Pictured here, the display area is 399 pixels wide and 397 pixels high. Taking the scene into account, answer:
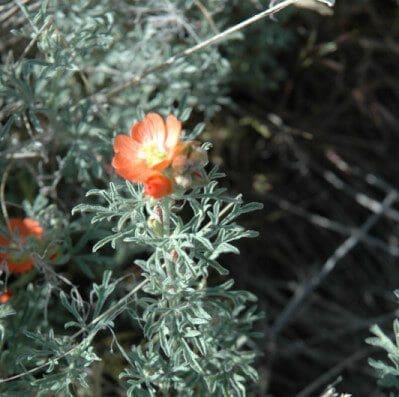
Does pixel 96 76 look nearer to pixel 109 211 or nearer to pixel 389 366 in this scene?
pixel 109 211

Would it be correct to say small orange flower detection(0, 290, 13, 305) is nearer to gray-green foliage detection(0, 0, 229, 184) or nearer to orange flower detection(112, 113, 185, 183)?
gray-green foliage detection(0, 0, 229, 184)

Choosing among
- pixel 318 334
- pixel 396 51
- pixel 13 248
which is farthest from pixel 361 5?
pixel 13 248

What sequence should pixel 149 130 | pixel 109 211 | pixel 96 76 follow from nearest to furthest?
pixel 109 211
pixel 149 130
pixel 96 76

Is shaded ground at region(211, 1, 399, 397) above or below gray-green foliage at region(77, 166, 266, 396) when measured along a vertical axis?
below

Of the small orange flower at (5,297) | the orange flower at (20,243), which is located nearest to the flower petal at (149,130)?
the orange flower at (20,243)

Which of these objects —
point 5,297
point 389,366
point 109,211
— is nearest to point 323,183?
point 389,366

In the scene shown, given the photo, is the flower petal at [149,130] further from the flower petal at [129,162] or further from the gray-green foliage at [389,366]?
the gray-green foliage at [389,366]

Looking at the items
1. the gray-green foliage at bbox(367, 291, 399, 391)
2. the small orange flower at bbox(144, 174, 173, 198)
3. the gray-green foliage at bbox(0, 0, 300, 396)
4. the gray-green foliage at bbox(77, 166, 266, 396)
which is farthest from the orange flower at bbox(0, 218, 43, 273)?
the gray-green foliage at bbox(367, 291, 399, 391)
